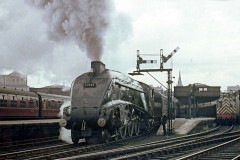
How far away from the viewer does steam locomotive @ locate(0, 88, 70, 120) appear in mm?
21144

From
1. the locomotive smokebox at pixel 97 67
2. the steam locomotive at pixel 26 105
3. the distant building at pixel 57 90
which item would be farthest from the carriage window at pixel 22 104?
the distant building at pixel 57 90

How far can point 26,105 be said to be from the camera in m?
23.9

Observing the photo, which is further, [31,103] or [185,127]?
[185,127]

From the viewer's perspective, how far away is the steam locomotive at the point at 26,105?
69.4 ft

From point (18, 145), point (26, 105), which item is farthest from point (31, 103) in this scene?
point (18, 145)

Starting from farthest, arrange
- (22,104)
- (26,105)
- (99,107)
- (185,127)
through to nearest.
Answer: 1. (185,127)
2. (26,105)
3. (22,104)
4. (99,107)

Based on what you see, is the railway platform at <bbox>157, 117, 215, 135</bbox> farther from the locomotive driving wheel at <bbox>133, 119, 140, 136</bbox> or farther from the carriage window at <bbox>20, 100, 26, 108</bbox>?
the carriage window at <bbox>20, 100, 26, 108</bbox>

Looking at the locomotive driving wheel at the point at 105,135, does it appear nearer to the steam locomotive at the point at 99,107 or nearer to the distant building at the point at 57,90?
the steam locomotive at the point at 99,107

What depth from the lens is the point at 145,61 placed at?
24.2m

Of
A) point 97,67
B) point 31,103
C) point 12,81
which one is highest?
point 12,81

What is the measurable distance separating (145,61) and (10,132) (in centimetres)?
1022

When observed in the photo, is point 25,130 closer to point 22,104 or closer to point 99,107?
point 22,104

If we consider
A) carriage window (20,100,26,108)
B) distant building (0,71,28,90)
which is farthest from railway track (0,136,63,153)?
distant building (0,71,28,90)

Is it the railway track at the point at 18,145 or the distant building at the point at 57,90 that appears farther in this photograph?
the distant building at the point at 57,90
